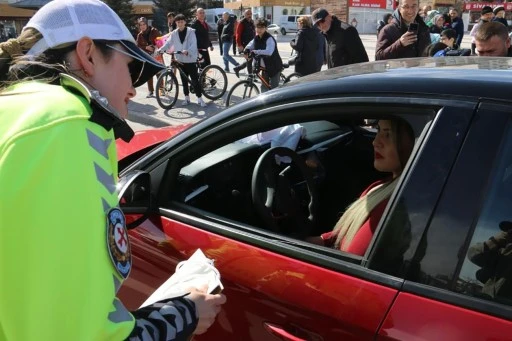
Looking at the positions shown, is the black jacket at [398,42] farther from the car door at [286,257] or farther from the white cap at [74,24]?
the white cap at [74,24]

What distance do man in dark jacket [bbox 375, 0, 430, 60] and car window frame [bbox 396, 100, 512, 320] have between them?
4.20 m

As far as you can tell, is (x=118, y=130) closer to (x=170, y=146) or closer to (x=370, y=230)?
(x=170, y=146)

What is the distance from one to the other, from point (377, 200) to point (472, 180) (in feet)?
1.79

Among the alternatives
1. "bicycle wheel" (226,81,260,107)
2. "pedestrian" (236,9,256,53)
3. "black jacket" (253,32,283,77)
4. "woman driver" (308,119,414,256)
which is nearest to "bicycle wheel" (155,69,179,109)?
"bicycle wheel" (226,81,260,107)

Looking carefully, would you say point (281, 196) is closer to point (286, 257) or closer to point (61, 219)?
point (286, 257)

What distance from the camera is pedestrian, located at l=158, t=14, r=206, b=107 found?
8406 mm

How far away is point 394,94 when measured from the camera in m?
1.34

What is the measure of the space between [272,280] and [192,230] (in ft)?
1.36

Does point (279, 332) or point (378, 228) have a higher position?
point (378, 228)

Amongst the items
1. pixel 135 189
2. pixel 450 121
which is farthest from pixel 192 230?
pixel 450 121

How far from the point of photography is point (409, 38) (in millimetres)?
5023

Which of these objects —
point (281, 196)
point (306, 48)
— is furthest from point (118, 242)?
point (306, 48)

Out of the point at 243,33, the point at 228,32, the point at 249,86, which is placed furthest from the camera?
the point at 228,32

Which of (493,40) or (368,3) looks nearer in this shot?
(493,40)
